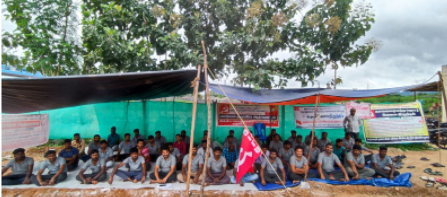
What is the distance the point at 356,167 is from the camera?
5.41 meters

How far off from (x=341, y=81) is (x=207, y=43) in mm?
5849

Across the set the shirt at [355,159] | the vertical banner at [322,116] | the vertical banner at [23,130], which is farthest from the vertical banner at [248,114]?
the vertical banner at [23,130]

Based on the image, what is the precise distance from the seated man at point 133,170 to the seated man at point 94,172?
260 mm

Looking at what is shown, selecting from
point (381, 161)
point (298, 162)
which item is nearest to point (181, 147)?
point (298, 162)

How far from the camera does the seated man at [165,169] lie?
201 inches

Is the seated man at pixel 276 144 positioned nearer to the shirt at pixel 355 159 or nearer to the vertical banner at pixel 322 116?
the vertical banner at pixel 322 116

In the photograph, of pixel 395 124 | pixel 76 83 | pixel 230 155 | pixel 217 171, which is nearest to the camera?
pixel 76 83

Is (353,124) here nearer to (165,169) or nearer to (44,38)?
(165,169)

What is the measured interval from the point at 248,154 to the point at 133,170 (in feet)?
10.2

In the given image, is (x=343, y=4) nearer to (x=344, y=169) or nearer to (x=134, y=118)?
(x=344, y=169)

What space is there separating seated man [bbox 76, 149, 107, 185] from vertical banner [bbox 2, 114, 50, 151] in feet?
5.54

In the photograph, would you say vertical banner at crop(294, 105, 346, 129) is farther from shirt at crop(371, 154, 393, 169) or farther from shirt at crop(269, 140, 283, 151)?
shirt at crop(371, 154, 393, 169)

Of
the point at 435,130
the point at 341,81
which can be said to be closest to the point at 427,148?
the point at 435,130

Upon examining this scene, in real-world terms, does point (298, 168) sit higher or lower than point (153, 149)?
lower
